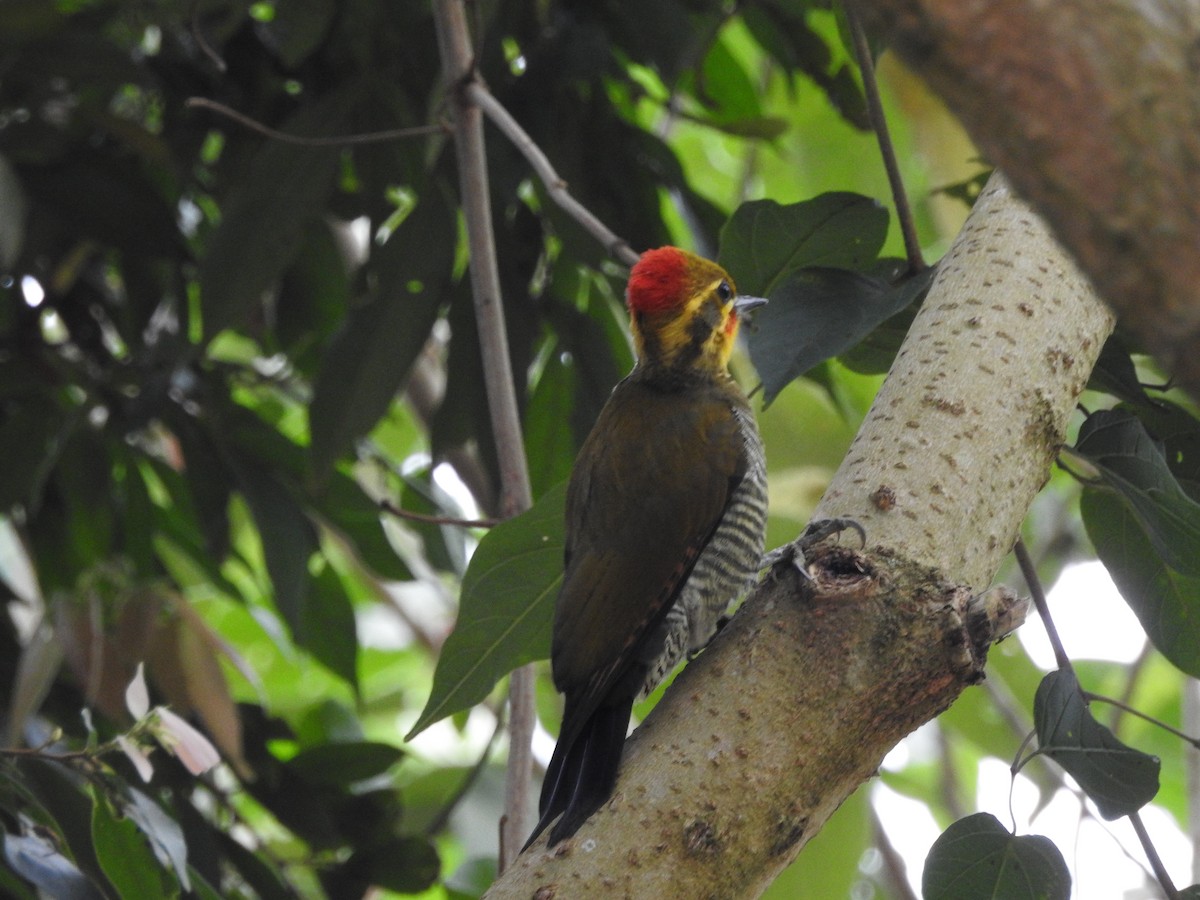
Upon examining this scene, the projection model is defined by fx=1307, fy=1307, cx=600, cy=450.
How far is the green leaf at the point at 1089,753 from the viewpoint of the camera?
1459 millimetres

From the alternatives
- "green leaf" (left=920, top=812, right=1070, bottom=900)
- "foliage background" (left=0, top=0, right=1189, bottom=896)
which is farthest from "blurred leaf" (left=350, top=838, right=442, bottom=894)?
"green leaf" (left=920, top=812, right=1070, bottom=900)

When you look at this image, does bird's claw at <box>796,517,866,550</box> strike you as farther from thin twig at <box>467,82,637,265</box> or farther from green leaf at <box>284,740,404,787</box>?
green leaf at <box>284,740,404,787</box>

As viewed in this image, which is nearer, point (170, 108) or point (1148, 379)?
point (1148, 379)

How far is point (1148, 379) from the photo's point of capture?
2.27m

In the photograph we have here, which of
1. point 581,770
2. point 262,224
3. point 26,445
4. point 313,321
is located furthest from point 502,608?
point 313,321

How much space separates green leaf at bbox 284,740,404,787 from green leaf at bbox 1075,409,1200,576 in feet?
5.37

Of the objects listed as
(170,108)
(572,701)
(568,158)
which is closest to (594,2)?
(568,158)

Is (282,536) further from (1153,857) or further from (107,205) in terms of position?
(1153,857)

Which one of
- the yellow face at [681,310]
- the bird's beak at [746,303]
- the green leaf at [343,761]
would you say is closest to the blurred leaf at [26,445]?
the green leaf at [343,761]

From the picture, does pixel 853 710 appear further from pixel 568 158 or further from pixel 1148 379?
pixel 568 158

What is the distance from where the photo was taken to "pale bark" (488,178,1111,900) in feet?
4.03

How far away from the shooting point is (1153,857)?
147 centimetres

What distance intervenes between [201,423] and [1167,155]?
2487 millimetres

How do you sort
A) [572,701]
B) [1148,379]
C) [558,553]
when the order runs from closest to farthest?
[572,701] → [558,553] → [1148,379]
